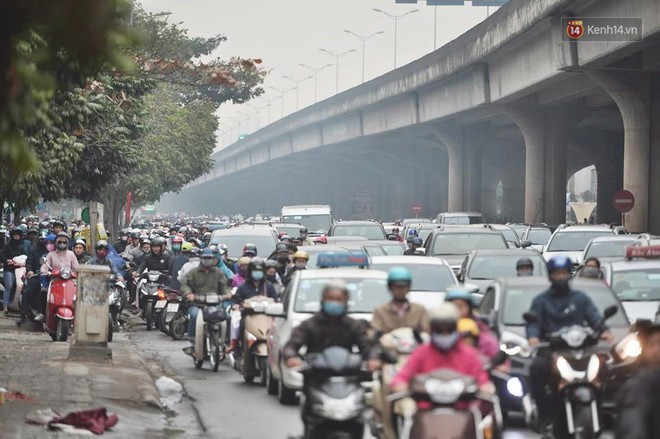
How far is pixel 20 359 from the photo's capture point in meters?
18.9

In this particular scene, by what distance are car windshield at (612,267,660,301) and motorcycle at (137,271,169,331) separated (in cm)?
1090

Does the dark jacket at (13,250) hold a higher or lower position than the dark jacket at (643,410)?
higher

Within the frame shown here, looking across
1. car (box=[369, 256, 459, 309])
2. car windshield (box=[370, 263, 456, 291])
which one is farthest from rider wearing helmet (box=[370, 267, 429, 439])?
car windshield (box=[370, 263, 456, 291])

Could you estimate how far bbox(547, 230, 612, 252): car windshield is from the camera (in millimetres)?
32156

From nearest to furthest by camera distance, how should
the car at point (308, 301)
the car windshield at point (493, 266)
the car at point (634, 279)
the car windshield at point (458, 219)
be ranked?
the car at point (308, 301) → the car at point (634, 279) → the car windshield at point (493, 266) → the car windshield at point (458, 219)

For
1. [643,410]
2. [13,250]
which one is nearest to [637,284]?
[643,410]

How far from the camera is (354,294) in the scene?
1630cm

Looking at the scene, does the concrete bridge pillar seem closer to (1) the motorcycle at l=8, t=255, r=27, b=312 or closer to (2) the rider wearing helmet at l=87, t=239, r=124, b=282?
(1) the motorcycle at l=8, t=255, r=27, b=312

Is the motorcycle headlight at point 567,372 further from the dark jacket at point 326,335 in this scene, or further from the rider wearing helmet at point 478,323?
the dark jacket at point 326,335

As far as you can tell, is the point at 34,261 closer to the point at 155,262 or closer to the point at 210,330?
the point at 155,262

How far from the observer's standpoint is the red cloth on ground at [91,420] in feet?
41.8

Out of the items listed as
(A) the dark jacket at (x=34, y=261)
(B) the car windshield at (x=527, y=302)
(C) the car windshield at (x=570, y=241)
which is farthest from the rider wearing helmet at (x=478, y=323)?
(C) the car windshield at (x=570, y=241)

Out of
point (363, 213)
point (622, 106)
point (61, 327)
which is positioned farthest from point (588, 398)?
point (363, 213)

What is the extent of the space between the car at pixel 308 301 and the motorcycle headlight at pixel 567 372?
13.9ft
